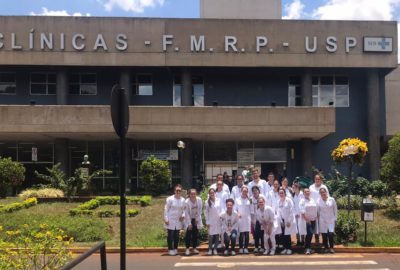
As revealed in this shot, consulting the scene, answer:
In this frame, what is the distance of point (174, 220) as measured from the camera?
12.8m

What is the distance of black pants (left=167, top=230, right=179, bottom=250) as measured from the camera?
12.7 m

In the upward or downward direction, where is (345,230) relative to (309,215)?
downward

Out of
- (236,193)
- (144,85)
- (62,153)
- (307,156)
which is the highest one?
(144,85)

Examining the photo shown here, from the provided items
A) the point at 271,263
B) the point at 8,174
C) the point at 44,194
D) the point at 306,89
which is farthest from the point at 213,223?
the point at 306,89

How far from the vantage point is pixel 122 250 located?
523cm

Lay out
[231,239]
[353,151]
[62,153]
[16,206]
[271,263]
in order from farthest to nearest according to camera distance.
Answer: [62,153]
[16,206]
[353,151]
[231,239]
[271,263]

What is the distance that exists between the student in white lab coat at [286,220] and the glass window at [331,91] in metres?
21.1

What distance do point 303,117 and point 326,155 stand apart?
5.51m

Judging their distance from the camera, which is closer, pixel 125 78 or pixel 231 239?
pixel 231 239

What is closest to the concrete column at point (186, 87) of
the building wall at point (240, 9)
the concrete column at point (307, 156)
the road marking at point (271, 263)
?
the concrete column at point (307, 156)

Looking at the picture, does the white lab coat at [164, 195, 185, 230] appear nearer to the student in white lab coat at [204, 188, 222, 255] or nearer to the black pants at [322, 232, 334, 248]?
the student in white lab coat at [204, 188, 222, 255]

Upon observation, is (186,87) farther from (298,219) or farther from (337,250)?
(337,250)

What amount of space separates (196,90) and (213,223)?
68.3ft

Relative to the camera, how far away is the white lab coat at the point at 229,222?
12.7 m
